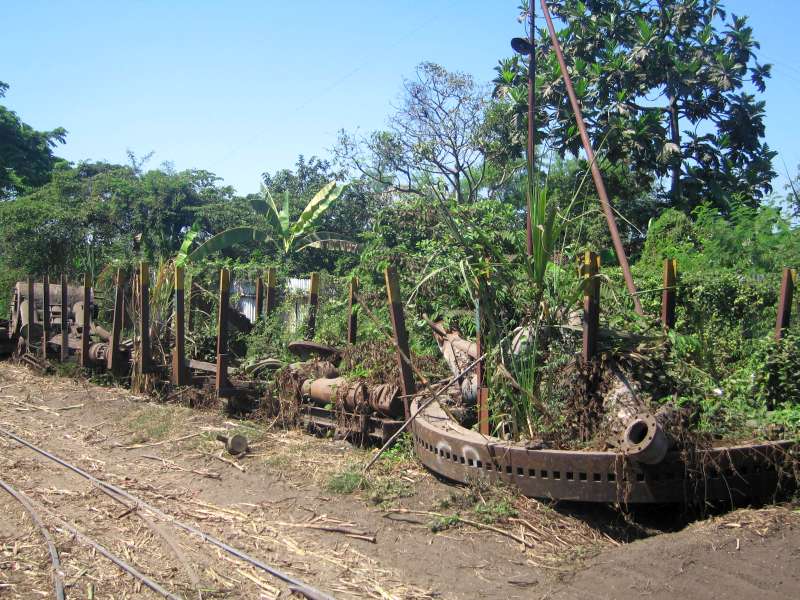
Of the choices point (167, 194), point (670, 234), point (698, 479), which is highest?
point (167, 194)

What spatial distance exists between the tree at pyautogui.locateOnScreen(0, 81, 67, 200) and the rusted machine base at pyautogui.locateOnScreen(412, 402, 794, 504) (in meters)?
31.0

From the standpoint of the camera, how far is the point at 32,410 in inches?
408

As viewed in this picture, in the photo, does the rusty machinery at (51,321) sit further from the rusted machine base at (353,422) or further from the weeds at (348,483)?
the weeds at (348,483)

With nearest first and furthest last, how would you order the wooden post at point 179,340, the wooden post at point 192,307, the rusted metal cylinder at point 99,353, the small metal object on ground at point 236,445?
the small metal object on ground at point 236,445 → the wooden post at point 179,340 → the wooden post at point 192,307 → the rusted metal cylinder at point 99,353

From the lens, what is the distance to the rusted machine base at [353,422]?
710cm

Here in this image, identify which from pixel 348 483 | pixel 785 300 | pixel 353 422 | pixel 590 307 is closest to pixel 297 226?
pixel 353 422

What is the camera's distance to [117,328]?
1121 centimetres

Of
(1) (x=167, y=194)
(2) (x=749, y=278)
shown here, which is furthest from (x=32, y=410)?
(1) (x=167, y=194)

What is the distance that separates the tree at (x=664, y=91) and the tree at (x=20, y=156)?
76.8ft

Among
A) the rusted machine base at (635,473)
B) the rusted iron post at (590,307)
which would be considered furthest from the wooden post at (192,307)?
the rusted iron post at (590,307)

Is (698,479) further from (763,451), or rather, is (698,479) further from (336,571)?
(336,571)

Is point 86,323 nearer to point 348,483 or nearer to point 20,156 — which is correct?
point 348,483

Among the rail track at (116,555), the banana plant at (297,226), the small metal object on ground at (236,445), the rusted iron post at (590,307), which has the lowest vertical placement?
the rail track at (116,555)

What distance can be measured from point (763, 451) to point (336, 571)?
3.03 meters
